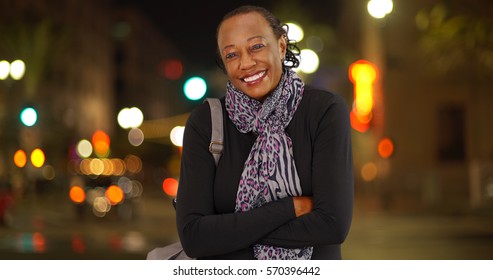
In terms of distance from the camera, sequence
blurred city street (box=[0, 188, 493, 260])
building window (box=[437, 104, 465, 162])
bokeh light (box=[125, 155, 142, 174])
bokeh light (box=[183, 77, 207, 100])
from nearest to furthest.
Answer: bokeh light (box=[183, 77, 207, 100])
blurred city street (box=[0, 188, 493, 260])
building window (box=[437, 104, 465, 162])
bokeh light (box=[125, 155, 142, 174])

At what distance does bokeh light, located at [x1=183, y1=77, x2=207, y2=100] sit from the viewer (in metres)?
7.90

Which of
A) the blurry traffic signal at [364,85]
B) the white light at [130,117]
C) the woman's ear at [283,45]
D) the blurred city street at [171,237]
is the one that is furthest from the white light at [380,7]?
the woman's ear at [283,45]

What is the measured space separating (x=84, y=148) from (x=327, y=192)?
9133cm

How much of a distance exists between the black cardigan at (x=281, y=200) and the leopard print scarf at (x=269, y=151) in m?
0.03

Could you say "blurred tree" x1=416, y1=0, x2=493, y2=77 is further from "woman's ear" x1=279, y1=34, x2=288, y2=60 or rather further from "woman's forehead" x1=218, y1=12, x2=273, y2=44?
"woman's forehead" x1=218, y1=12, x2=273, y2=44

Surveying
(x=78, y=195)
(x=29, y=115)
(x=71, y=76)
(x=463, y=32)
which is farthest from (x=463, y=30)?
(x=71, y=76)

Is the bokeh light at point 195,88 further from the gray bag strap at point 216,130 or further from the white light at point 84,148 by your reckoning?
the white light at point 84,148

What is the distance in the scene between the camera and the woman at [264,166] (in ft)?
9.49

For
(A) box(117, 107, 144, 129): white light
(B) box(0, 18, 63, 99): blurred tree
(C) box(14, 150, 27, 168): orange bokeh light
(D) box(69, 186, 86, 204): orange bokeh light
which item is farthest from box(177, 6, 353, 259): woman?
(C) box(14, 150, 27, 168): orange bokeh light

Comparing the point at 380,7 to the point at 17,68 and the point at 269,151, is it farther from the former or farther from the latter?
the point at 269,151

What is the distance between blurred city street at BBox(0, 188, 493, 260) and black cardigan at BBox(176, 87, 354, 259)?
42.5 feet

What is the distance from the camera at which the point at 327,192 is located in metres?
2.92

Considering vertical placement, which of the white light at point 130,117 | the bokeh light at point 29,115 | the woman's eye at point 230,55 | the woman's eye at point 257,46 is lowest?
the woman's eye at point 230,55
